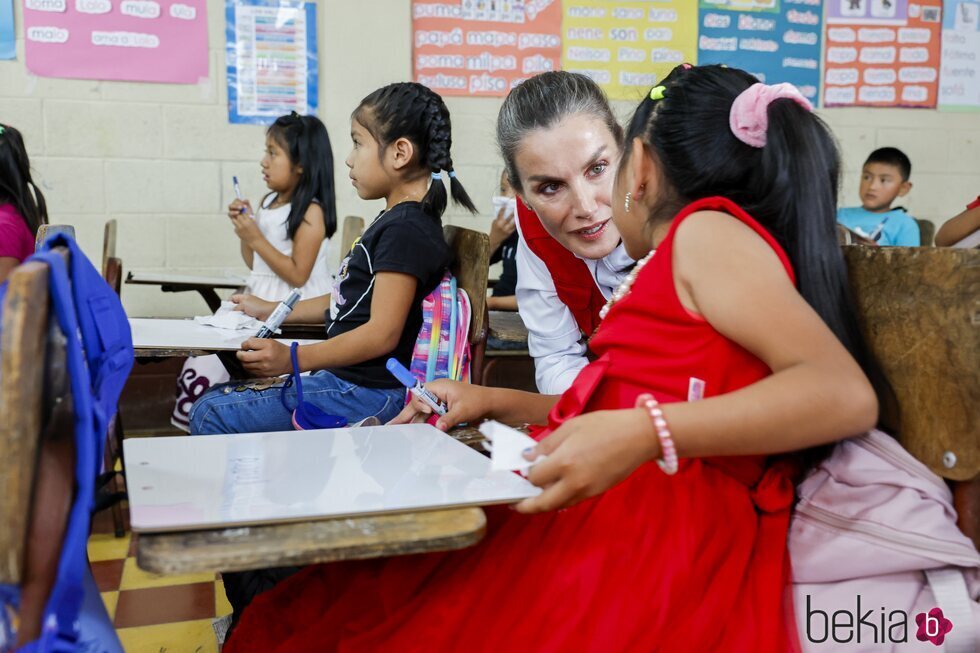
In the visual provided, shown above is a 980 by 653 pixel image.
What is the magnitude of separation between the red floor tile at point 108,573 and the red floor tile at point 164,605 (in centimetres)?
5

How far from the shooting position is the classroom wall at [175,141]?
332 cm

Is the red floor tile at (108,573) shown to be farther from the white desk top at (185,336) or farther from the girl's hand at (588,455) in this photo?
the girl's hand at (588,455)

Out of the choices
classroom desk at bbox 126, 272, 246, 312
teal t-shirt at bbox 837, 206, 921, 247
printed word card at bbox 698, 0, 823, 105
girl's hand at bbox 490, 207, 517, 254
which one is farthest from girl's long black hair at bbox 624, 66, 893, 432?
printed word card at bbox 698, 0, 823, 105

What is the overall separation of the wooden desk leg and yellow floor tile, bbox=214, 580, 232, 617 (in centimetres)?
146

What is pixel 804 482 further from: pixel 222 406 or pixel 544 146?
pixel 222 406

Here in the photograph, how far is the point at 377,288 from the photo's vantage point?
177 centimetres

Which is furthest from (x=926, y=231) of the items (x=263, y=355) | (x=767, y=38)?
(x=263, y=355)

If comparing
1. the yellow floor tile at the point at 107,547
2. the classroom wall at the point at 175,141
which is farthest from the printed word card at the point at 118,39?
the yellow floor tile at the point at 107,547

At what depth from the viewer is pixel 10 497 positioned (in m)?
0.58

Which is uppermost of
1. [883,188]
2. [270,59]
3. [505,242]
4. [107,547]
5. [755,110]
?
[270,59]

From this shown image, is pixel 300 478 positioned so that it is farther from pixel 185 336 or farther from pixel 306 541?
pixel 185 336

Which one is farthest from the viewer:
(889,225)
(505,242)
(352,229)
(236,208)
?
(889,225)

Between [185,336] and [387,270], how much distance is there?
44cm

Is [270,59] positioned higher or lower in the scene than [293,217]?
higher
